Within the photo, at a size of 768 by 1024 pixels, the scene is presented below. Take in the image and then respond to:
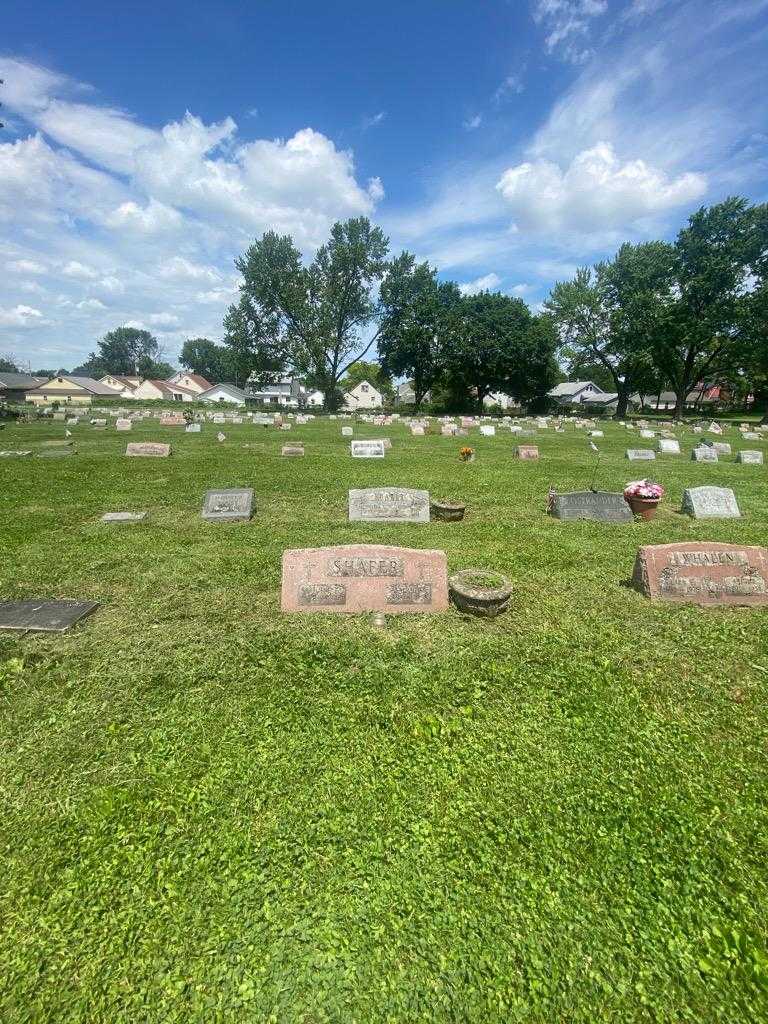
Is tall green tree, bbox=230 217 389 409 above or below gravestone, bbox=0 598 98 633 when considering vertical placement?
above

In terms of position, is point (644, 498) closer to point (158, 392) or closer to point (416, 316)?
point (416, 316)

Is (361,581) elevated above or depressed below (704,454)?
below

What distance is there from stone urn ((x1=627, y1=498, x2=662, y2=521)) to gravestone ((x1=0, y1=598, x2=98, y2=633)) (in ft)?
31.9

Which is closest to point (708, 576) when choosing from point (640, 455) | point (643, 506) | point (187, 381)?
point (643, 506)

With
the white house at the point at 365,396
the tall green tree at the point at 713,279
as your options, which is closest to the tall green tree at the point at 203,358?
the white house at the point at 365,396

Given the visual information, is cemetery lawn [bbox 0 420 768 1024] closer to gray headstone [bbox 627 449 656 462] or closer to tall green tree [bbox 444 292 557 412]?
gray headstone [bbox 627 449 656 462]

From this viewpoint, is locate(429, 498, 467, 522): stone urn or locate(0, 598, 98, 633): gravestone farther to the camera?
locate(429, 498, 467, 522): stone urn

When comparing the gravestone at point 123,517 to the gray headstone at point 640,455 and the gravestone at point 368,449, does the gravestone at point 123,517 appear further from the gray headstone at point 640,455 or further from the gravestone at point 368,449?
the gray headstone at point 640,455

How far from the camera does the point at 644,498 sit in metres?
9.48

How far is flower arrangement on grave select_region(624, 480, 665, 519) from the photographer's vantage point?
9414 mm

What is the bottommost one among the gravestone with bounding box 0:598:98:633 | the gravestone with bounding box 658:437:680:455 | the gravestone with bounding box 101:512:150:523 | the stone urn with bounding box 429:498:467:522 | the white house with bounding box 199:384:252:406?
the gravestone with bounding box 0:598:98:633

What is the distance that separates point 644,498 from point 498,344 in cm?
4634

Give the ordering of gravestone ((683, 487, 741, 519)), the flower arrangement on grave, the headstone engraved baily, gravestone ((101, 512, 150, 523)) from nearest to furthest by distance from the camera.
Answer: the headstone engraved baily, gravestone ((101, 512, 150, 523)), the flower arrangement on grave, gravestone ((683, 487, 741, 519))

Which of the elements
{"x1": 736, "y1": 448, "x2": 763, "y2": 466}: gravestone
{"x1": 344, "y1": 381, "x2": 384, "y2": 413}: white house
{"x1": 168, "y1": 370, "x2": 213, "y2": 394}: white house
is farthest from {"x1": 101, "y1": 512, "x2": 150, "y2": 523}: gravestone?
{"x1": 168, "y1": 370, "x2": 213, "y2": 394}: white house
